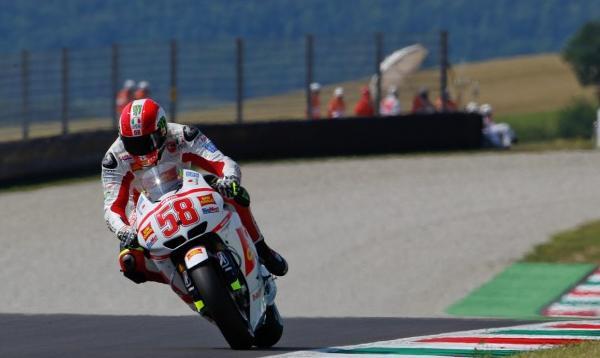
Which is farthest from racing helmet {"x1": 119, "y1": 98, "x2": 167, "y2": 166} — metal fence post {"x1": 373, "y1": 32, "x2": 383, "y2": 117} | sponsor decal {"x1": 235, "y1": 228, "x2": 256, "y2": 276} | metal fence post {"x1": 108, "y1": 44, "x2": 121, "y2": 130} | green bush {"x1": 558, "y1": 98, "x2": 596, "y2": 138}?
green bush {"x1": 558, "y1": 98, "x2": 596, "y2": 138}

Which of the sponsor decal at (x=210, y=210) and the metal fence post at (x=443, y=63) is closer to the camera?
the sponsor decal at (x=210, y=210)

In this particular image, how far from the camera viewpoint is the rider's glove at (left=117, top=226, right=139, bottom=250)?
30.5ft

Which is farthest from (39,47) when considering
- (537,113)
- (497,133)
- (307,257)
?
(307,257)

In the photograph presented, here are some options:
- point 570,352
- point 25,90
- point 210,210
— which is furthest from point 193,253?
point 25,90

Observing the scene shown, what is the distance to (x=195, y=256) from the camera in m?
9.04

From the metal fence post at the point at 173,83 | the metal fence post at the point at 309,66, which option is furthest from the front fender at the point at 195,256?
the metal fence post at the point at 309,66

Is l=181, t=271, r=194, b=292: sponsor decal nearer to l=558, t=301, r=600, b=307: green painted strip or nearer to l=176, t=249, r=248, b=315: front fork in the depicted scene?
l=176, t=249, r=248, b=315: front fork

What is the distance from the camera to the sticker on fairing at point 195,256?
902 cm

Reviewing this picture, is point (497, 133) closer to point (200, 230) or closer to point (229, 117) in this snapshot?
point (229, 117)

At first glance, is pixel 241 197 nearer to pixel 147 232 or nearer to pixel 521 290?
pixel 147 232

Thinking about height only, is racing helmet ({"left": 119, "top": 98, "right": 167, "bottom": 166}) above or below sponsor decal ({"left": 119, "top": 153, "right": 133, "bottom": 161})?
above

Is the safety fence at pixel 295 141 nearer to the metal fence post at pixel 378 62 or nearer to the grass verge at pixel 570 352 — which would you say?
the metal fence post at pixel 378 62

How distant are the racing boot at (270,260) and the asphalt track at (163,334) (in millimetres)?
471

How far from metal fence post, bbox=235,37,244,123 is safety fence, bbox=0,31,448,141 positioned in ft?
0.05
